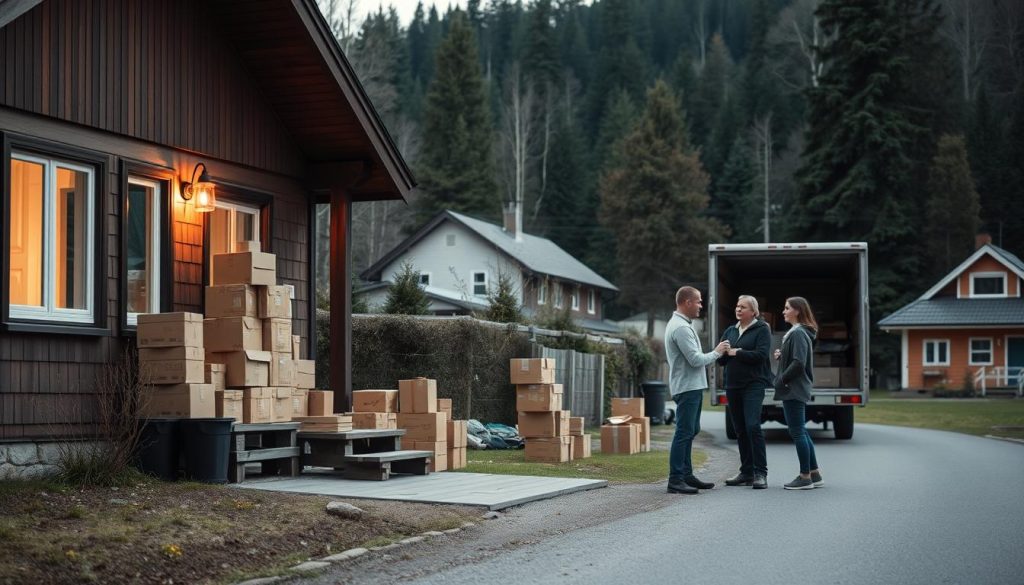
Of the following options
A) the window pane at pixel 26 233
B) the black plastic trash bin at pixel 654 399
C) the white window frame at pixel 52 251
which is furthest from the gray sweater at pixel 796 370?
the black plastic trash bin at pixel 654 399

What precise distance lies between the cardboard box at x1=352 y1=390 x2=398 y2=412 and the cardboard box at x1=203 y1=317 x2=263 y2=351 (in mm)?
1865

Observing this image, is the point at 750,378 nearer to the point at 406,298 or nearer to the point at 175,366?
the point at 175,366

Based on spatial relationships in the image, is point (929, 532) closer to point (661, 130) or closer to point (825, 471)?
point (825, 471)

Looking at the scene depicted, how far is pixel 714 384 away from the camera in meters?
20.0

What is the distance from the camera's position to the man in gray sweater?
38.6ft

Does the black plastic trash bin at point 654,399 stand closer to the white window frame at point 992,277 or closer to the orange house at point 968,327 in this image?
the orange house at point 968,327

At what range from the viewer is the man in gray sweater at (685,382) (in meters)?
11.8

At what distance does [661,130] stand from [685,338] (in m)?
63.8

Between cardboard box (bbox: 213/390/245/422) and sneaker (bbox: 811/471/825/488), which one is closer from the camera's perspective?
cardboard box (bbox: 213/390/245/422)

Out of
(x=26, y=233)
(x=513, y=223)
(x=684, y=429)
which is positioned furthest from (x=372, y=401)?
(x=513, y=223)

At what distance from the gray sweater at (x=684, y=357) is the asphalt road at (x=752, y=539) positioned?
1.12 metres

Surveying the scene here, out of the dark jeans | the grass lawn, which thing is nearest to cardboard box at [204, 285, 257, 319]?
the dark jeans

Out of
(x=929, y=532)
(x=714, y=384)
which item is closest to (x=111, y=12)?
(x=929, y=532)

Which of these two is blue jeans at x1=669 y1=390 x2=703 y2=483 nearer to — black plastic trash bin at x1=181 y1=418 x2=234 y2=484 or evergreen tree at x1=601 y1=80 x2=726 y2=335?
black plastic trash bin at x1=181 y1=418 x2=234 y2=484
